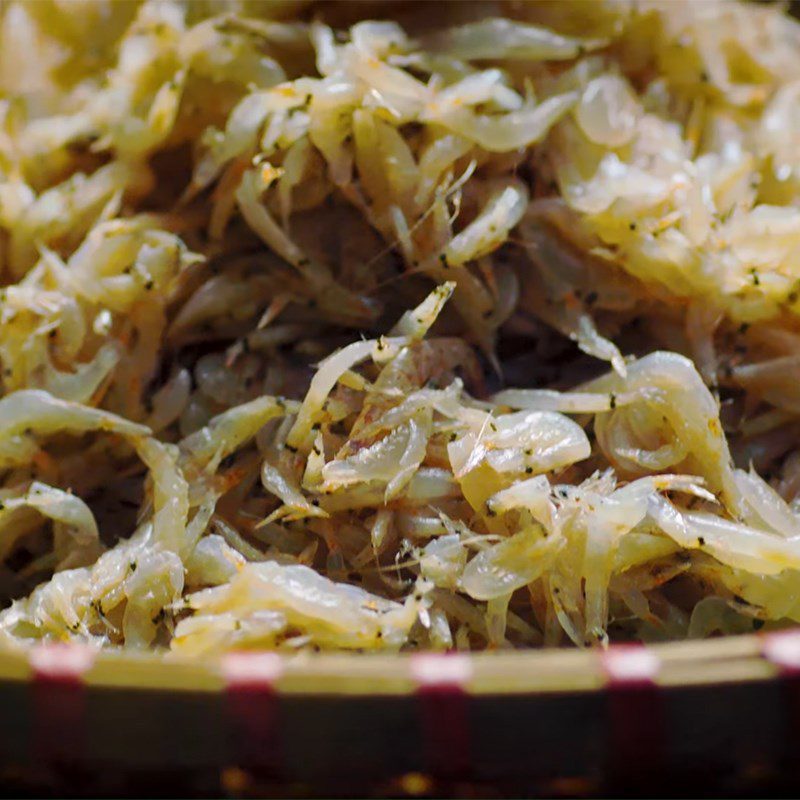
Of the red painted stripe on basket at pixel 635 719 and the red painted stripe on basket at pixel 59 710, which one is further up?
the red painted stripe on basket at pixel 59 710

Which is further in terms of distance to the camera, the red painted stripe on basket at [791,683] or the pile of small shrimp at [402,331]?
the pile of small shrimp at [402,331]

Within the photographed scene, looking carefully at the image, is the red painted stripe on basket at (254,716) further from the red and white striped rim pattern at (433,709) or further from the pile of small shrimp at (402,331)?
the pile of small shrimp at (402,331)

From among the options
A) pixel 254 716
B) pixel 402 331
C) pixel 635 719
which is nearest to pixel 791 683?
pixel 635 719

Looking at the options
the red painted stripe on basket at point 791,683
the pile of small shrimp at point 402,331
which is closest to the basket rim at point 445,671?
the red painted stripe on basket at point 791,683

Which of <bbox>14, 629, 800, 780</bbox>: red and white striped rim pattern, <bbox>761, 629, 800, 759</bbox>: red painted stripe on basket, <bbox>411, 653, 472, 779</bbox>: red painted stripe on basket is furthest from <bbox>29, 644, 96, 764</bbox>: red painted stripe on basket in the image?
<bbox>761, 629, 800, 759</bbox>: red painted stripe on basket

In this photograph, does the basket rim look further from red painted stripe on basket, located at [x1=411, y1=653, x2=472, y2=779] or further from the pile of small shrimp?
the pile of small shrimp

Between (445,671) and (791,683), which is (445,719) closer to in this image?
(445,671)

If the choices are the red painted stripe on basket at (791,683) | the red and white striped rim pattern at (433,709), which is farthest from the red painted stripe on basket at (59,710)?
the red painted stripe on basket at (791,683)

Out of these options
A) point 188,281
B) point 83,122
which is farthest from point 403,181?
point 83,122
